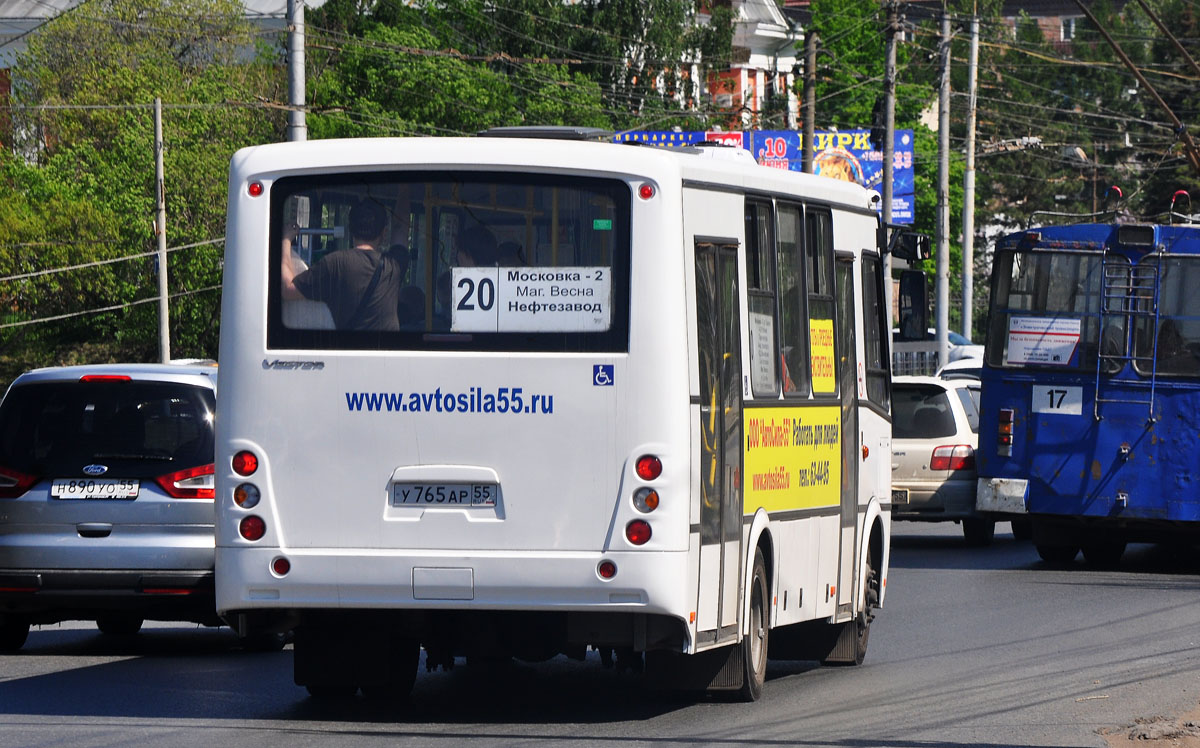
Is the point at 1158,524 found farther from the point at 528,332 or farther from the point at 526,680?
the point at 528,332

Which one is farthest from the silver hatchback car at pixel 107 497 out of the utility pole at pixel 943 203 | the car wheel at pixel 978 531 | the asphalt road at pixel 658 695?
the utility pole at pixel 943 203

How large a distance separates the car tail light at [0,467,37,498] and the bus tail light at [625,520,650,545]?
14.6 ft

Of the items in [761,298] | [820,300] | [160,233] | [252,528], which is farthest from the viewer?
Answer: [160,233]

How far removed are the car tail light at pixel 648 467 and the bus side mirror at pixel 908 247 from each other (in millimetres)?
4649

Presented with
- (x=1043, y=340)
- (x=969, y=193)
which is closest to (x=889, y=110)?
(x=969, y=193)

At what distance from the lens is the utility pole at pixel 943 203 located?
148ft

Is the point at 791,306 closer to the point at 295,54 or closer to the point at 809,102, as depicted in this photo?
the point at 295,54

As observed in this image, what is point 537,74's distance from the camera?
72.8 meters

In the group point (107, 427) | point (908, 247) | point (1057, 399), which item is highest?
point (908, 247)

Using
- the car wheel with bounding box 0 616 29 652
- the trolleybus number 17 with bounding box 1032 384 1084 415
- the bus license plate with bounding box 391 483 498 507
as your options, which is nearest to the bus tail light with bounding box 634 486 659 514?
the bus license plate with bounding box 391 483 498 507

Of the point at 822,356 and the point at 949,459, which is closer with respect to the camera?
the point at 822,356

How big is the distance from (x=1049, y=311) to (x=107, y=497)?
1044 centimetres

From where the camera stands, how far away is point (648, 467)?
360 inches

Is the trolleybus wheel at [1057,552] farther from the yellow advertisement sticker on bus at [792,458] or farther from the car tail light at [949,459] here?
the yellow advertisement sticker on bus at [792,458]
